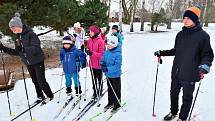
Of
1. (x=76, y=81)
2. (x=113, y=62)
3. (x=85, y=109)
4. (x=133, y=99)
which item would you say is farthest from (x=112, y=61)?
(x=133, y=99)

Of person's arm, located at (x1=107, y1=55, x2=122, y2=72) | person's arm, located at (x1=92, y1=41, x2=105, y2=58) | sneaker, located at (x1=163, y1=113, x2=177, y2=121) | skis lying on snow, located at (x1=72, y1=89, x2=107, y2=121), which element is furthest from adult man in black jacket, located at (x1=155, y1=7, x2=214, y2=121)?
skis lying on snow, located at (x1=72, y1=89, x2=107, y2=121)

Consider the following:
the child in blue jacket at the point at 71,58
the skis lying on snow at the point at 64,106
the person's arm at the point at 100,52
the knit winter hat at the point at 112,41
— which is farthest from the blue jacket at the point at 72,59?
the knit winter hat at the point at 112,41

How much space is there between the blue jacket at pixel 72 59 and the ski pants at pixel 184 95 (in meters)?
2.03

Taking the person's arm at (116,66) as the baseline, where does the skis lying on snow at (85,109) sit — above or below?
below

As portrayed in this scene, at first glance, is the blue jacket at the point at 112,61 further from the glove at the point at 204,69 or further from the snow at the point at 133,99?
the glove at the point at 204,69

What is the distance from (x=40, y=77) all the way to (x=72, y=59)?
2.43 ft

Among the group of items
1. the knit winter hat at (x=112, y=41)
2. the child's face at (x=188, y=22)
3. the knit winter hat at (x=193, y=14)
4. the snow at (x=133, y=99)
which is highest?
the knit winter hat at (x=193, y=14)

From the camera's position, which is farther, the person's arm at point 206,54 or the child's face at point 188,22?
the child's face at point 188,22

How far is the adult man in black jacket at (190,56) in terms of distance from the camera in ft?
14.4

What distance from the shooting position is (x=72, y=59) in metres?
6.06

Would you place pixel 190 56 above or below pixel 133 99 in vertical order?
above

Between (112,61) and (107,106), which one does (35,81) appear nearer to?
(107,106)

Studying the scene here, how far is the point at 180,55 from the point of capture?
4.70 metres

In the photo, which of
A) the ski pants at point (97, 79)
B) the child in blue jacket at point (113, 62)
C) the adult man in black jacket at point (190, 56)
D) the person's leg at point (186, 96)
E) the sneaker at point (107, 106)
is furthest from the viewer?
the ski pants at point (97, 79)
